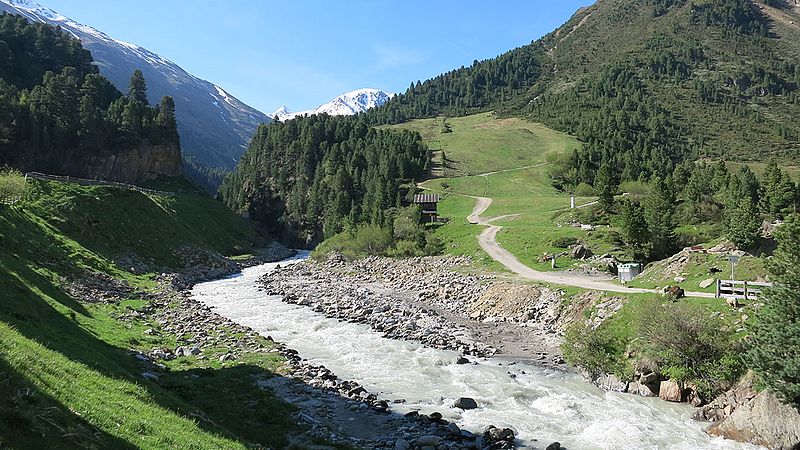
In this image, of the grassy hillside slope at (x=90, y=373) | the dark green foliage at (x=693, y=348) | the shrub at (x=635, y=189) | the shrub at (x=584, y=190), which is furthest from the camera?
the shrub at (x=584, y=190)

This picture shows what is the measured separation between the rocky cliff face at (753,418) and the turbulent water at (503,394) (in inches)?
25.7

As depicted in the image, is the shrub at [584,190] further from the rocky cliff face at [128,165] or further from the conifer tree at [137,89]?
the conifer tree at [137,89]

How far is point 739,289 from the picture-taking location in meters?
31.2

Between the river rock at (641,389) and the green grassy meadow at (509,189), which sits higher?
the green grassy meadow at (509,189)

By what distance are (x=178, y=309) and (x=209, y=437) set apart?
97.7ft

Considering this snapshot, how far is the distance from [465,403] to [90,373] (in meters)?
15.9

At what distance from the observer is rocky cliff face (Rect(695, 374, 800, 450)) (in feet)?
60.0

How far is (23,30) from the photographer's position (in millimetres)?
138625

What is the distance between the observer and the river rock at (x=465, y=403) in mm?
22797

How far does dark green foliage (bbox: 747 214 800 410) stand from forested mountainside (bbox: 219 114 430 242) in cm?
8138

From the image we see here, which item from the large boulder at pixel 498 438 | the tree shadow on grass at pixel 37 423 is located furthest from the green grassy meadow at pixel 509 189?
the tree shadow on grass at pixel 37 423

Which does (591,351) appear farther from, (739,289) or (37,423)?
(37,423)

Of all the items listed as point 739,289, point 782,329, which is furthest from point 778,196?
point 782,329

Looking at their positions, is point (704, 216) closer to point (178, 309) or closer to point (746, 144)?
point (178, 309)
